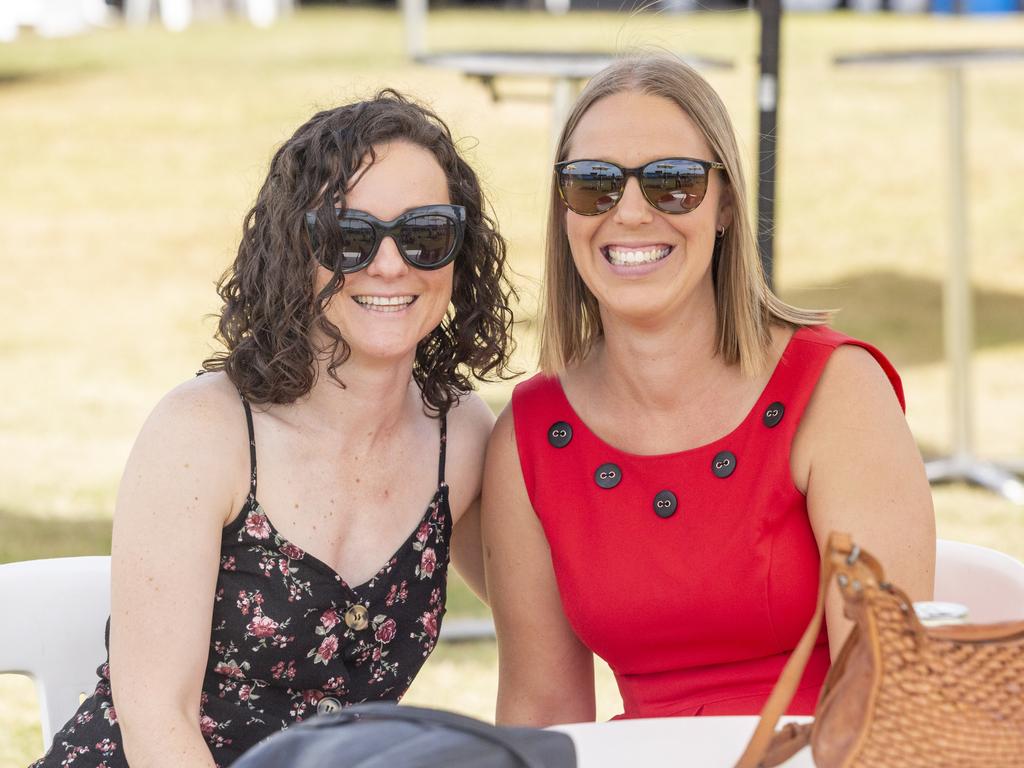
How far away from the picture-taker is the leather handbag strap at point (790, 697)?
1.36 metres

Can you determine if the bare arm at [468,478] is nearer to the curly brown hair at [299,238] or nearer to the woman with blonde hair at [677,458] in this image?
the woman with blonde hair at [677,458]

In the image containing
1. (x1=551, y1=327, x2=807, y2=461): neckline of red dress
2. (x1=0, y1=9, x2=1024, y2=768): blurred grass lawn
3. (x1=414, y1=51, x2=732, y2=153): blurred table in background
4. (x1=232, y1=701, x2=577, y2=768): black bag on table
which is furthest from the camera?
(x1=0, y1=9, x2=1024, y2=768): blurred grass lawn

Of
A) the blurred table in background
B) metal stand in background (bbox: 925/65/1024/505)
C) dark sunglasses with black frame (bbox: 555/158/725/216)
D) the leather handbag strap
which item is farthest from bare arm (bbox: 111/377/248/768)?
metal stand in background (bbox: 925/65/1024/505)

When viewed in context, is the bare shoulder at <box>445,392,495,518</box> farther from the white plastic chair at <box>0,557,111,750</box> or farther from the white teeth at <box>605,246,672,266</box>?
the white plastic chair at <box>0,557,111,750</box>

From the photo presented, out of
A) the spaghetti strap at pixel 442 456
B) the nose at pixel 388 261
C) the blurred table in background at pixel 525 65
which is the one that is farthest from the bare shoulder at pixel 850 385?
the blurred table in background at pixel 525 65

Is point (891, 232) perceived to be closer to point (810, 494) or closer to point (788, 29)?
point (788, 29)

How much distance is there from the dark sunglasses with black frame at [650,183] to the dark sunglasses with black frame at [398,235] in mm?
266

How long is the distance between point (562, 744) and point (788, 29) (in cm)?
2034

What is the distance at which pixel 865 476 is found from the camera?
2188 mm

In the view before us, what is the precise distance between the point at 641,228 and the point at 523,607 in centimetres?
73

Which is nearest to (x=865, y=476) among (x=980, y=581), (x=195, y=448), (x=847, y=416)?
(x=847, y=416)

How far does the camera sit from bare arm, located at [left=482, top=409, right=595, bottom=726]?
244cm

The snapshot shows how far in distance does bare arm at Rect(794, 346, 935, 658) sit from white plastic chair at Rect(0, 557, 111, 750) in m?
1.27

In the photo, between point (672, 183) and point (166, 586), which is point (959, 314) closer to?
point (672, 183)
